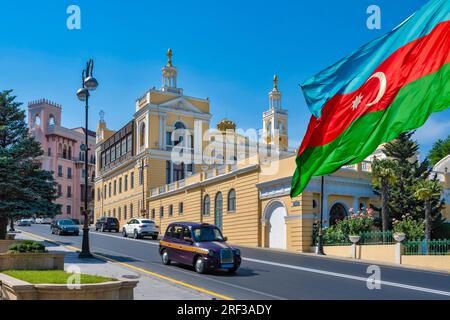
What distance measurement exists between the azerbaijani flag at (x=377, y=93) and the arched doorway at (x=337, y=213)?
29503mm

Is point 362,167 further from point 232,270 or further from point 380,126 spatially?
point 380,126

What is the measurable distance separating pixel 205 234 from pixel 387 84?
1510 centimetres

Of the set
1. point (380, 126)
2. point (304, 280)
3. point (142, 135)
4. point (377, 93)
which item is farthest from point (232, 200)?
point (380, 126)

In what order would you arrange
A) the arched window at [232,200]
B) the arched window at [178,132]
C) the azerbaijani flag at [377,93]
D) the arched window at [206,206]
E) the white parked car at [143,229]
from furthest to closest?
the arched window at [178,132]
the arched window at [206,206]
the arched window at [232,200]
the white parked car at [143,229]
the azerbaijani flag at [377,93]

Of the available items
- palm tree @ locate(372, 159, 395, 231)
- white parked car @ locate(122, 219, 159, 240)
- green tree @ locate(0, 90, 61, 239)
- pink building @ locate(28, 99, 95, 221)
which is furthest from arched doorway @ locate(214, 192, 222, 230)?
pink building @ locate(28, 99, 95, 221)

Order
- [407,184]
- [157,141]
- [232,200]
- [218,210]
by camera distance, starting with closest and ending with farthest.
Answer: [407,184] < [232,200] < [218,210] < [157,141]

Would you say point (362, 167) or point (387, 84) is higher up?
point (362, 167)

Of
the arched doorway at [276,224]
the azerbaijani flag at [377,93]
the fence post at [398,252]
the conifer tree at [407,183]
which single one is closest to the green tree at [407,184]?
the conifer tree at [407,183]

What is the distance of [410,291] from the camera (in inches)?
613

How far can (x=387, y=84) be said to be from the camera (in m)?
5.83

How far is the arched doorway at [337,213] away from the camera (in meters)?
35.3

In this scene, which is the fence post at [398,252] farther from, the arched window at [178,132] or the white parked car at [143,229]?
the arched window at [178,132]
